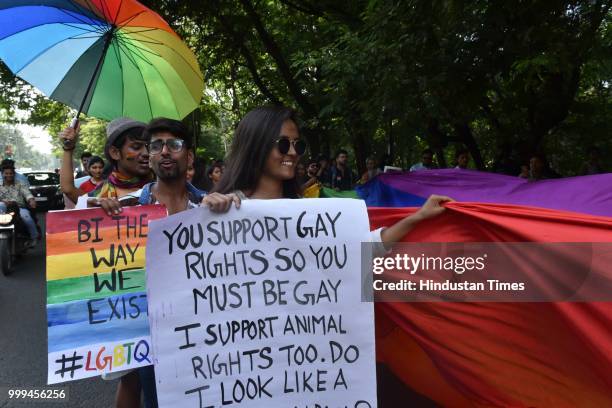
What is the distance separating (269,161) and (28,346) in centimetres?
378

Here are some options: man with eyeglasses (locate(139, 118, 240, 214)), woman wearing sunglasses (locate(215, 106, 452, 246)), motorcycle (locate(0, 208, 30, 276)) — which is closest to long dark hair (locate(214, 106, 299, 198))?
woman wearing sunglasses (locate(215, 106, 452, 246))

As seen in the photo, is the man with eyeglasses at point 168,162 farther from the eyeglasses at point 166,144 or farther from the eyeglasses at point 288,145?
the eyeglasses at point 288,145

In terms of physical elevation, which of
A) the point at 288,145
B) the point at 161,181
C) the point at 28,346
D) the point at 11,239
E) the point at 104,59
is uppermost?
the point at 104,59

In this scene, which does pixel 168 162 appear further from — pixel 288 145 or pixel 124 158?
pixel 288 145

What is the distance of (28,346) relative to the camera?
16.0ft

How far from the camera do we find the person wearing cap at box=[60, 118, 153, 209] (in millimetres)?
2922

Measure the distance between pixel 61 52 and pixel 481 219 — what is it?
112 inches

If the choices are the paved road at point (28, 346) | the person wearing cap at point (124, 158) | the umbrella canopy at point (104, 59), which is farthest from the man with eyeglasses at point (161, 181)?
the paved road at point (28, 346)

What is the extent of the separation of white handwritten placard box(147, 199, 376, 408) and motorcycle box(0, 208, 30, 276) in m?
6.68

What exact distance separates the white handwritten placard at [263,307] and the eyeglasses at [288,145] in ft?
0.88

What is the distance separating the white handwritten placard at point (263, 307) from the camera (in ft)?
7.02

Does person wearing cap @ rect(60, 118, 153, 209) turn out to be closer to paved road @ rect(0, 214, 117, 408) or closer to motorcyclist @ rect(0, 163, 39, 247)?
paved road @ rect(0, 214, 117, 408)

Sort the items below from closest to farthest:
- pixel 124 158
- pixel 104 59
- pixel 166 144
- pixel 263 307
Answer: pixel 263 307, pixel 166 144, pixel 124 158, pixel 104 59

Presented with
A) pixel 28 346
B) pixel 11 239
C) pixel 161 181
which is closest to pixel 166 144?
pixel 161 181
